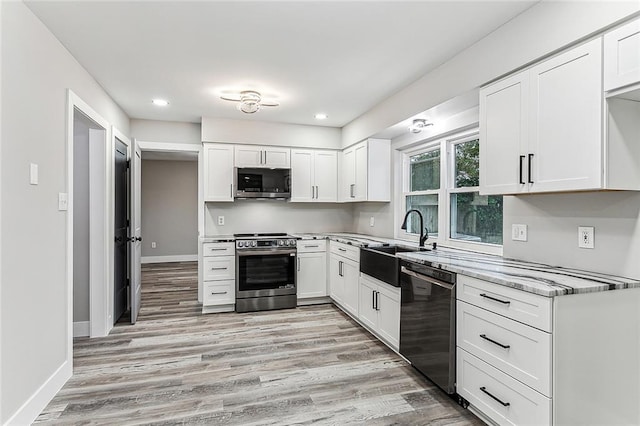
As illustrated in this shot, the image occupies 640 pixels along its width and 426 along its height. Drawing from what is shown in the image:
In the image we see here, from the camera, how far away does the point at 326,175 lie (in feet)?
16.6

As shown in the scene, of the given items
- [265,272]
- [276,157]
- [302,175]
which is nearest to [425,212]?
[302,175]

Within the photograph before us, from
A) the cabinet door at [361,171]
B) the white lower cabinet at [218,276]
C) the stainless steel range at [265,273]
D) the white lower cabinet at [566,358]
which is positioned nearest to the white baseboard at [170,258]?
the white lower cabinet at [218,276]

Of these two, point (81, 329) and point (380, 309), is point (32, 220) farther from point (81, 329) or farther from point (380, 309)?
point (380, 309)

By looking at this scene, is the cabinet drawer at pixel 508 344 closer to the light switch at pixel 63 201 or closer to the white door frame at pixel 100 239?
the light switch at pixel 63 201

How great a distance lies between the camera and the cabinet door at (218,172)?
4559 mm

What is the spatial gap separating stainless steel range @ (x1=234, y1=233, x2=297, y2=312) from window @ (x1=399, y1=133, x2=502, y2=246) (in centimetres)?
150

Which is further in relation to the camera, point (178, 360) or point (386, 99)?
point (386, 99)

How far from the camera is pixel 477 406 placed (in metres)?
2.03

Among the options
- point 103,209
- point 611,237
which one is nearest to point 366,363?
point 611,237

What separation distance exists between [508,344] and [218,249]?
11.0 feet

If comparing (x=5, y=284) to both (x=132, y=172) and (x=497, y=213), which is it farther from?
(x=497, y=213)

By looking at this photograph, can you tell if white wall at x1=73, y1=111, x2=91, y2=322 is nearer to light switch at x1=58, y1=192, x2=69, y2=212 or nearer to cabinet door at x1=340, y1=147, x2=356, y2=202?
light switch at x1=58, y1=192, x2=69, y2=212

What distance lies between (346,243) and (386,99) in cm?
170

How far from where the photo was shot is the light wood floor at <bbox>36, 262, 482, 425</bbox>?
7.00 feet
